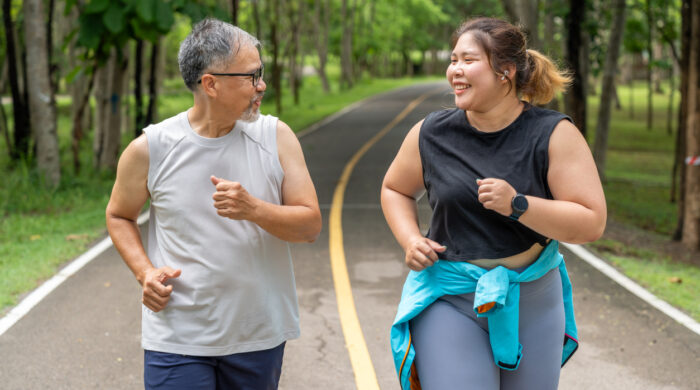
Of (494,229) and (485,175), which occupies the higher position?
(485,175)

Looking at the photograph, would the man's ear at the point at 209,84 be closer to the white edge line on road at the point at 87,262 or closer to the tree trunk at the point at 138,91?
the white edge line on road at the point at 87,262

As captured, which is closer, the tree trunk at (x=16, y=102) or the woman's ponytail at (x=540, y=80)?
the woman's ponytail at (x=540, y=80)

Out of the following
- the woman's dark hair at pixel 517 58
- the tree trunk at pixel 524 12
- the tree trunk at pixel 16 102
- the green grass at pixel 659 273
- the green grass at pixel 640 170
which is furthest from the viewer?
the tree trunk at pixel 524 12

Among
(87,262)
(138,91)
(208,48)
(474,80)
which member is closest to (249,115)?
(208,48)

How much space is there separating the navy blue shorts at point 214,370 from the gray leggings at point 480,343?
0.57 m

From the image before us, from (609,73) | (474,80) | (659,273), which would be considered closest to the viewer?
(474,80)

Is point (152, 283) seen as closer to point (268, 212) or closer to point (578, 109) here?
point (268, 212)

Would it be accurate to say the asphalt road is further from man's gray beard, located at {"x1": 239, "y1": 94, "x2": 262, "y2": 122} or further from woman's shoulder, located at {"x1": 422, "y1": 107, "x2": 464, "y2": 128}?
man's gray beard, located at {"x1": 239, "y1": 94, "x2": 262, "y2": 122}

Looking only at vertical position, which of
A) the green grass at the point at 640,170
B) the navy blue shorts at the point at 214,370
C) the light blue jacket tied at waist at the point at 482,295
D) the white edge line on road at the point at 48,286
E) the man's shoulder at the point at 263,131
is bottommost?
the green grass at the point at 640,170

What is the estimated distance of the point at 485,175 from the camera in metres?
3.13

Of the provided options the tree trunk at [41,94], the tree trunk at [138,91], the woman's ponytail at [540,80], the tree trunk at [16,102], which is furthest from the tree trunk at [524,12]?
the woman's ponytail at [540,80]

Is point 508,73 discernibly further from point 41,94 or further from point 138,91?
point 138,91

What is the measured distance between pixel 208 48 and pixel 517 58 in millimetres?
1121

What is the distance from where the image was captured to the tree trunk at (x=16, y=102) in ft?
50.5
